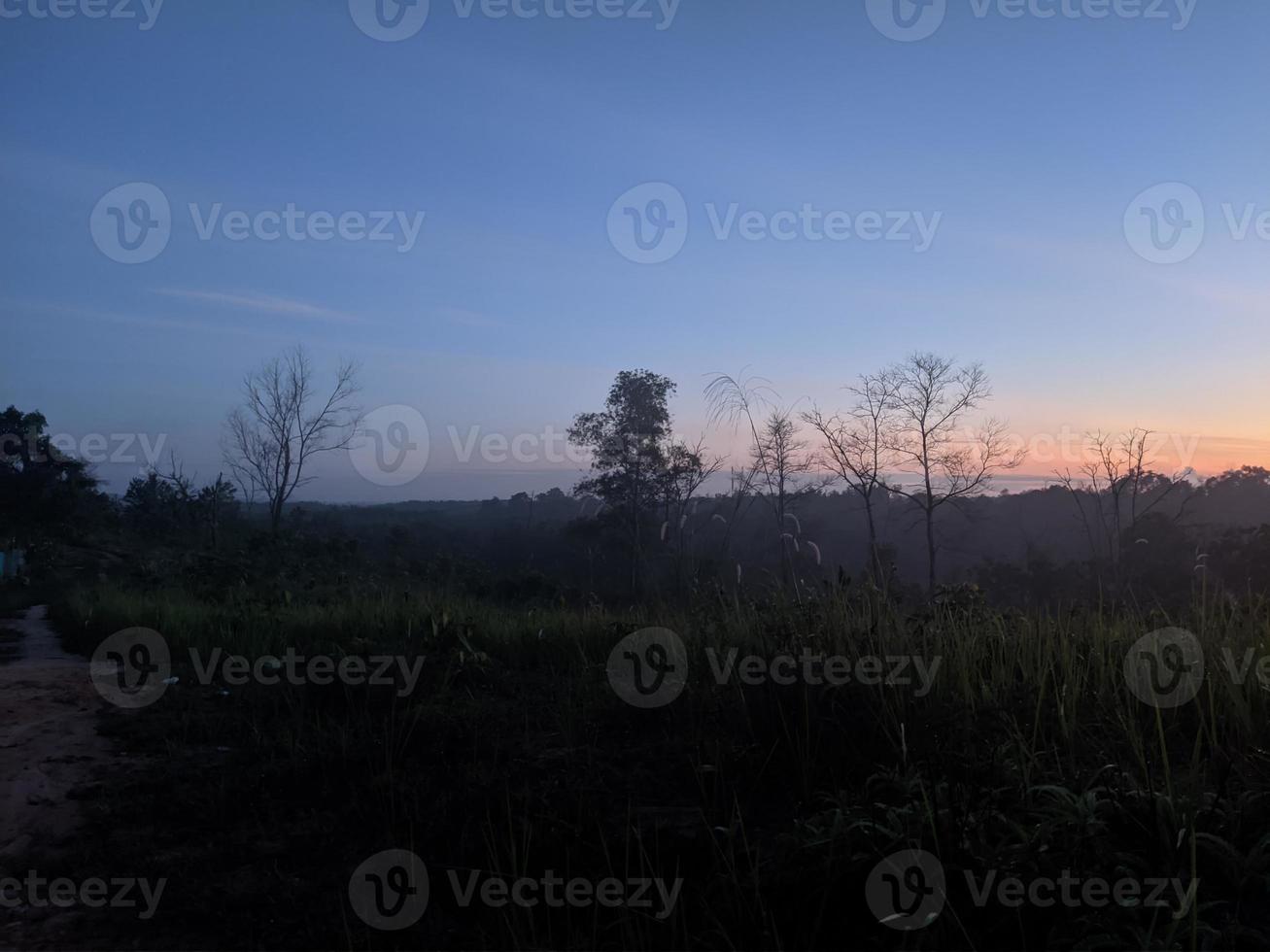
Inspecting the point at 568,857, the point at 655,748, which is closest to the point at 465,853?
the point at 568,857

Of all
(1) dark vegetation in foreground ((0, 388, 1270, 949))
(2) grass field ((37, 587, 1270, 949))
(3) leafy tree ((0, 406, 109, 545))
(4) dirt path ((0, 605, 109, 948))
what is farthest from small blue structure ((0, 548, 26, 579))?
(2) grass field ((37, 587, 1270, 949))

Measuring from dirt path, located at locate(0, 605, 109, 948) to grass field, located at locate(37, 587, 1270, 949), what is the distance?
0.65ft

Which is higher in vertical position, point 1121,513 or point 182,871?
point 1121,513

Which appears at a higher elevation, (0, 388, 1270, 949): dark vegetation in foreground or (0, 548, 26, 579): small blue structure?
(0, 548, 26, 579): small blue structure

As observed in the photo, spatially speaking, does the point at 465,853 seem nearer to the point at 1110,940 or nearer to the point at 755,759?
the point at 755,759

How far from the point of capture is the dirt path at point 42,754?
3.63 m

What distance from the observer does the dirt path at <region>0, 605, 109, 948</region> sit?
3.63 meters

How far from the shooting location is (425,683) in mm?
5395

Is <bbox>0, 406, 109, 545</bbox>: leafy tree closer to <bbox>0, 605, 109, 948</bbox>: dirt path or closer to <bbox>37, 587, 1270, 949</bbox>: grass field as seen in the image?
<bbox>0, 605, 109, 948</bbox>: dirt path

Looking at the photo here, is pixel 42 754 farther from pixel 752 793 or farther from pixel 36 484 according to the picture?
pixel 36 484

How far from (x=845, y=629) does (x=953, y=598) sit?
1733 mm

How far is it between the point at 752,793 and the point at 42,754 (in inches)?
161

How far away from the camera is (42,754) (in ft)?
15.2

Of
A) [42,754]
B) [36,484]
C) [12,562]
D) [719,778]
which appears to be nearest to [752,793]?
[719,778]
